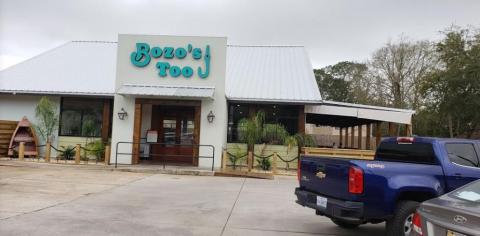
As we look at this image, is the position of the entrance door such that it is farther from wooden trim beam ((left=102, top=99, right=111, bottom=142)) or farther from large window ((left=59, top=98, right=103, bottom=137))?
large window ((left=59, top=98, right=103, bottom=137))

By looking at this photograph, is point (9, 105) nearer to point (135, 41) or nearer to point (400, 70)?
point (135, 41)

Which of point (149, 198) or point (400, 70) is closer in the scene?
point (149, 198)

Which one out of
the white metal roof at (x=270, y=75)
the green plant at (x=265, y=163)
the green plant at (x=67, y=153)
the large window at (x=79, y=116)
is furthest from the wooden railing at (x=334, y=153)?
the green plant at (x=67, y=153)

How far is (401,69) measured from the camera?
4709cm

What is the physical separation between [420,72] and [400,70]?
2148mm

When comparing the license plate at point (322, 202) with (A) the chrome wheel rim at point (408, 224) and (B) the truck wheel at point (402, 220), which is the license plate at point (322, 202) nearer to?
(B) the truck wheel at point (402, 220)

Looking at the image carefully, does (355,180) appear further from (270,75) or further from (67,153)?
(270,75)

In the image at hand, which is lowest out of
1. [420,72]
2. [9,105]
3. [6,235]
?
[6,235]

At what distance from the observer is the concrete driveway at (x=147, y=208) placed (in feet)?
25.9

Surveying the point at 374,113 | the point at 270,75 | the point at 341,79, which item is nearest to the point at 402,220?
the point at 374,113

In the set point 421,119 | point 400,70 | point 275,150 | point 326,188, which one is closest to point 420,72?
point 400,70

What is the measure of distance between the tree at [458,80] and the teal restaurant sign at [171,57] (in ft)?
54.4

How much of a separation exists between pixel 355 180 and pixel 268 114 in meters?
14.8

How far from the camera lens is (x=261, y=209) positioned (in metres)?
10.4
